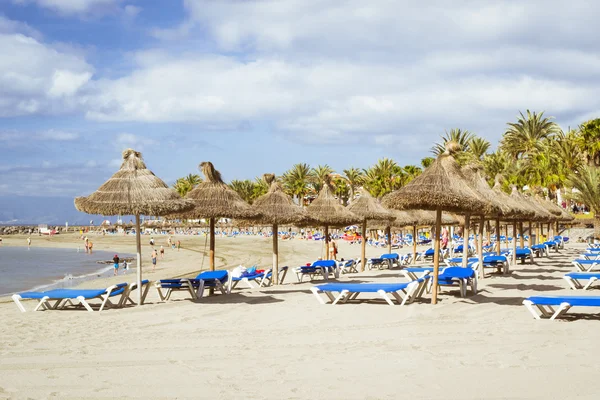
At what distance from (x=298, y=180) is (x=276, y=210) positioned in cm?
6520

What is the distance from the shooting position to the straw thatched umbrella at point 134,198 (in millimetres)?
10367

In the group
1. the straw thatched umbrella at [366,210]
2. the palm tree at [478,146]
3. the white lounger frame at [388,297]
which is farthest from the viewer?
the palm tree at [478,146]

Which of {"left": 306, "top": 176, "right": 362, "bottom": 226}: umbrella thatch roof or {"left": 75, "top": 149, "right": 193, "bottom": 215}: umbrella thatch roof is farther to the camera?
{"left": 306, "top": 176, "right": 362, "bottom": 226}: umbrella thatch roof

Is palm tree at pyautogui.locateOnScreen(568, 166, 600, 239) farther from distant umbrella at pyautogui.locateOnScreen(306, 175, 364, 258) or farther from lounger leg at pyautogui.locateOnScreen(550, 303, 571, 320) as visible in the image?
lounger leg at pyautogui.locateOnScreen(550, 303, 571, 320)

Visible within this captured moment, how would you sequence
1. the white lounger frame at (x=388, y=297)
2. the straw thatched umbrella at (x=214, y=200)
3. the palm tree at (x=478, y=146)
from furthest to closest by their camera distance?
the palm tree at (x=478, y=146), the straw thatched umbrella at (x=214, y=200), the white lounger frame at (x=388, y=297)

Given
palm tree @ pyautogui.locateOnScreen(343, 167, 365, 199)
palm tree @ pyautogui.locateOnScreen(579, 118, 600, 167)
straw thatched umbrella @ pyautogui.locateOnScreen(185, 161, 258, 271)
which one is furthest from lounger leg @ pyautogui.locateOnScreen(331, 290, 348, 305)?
palm tree @ pyautogui.locateOnScreen(343, 167, 365, 199)

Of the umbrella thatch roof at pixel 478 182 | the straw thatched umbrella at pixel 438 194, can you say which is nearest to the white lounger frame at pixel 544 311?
the straw thatched umbrella at pixel 438 194

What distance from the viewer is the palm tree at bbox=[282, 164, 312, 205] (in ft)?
259

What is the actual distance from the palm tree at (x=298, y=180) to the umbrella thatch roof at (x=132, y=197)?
222ft

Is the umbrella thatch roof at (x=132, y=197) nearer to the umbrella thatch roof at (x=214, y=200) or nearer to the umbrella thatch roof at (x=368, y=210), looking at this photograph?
the umbrella thatch roof at (x=214, y=200)

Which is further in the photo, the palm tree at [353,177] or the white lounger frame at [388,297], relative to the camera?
the palm tree at [353,177]

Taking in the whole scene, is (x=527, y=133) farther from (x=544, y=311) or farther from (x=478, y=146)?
(x=544, y=311)

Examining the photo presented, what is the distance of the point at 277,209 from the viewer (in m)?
14.4

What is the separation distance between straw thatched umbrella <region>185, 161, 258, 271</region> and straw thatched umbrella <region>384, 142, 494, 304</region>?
3612 mm
